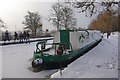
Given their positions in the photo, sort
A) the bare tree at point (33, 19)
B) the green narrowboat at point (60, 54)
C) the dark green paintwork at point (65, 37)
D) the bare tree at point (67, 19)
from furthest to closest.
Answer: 1. the bare tree at point (33, 19)
2. the bare tree at point (67, 19)
3. the dark green paintwork at point (65, 37)
4. the green narrowboat at point (60, 54)

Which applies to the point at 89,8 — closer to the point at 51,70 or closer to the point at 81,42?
the point at 81,42

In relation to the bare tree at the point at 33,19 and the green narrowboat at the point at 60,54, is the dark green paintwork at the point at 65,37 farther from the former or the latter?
the bare tree at the point at 33,19

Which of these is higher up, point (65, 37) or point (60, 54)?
point (65, 37)

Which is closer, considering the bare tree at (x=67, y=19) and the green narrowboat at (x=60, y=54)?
the green narrowboat at (x=60, y=54)

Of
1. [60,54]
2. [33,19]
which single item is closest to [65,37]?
[60,54]

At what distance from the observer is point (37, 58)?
6.41m

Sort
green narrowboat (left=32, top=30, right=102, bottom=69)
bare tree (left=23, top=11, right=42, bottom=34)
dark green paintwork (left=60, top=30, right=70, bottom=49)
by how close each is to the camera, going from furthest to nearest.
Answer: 1. bare tree (left=23, top=11, right=42, bottom=34)
2. dark green paintwork (left=60, top=30, right=70, bottom=49)
3. green narrowboat (left=32, top=30, right=102, bottom=69)

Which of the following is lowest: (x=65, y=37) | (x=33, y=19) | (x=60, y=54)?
(x=60, y=54)


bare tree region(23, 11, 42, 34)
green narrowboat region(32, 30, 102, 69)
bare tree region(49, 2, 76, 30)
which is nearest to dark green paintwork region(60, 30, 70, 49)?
green narrowboat region(32, 30, 102, 69)

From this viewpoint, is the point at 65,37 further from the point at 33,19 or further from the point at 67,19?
the point at 33,19

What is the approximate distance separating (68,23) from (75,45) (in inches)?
1187

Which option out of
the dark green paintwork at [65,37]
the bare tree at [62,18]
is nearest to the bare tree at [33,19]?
the bare tree at [62,18]

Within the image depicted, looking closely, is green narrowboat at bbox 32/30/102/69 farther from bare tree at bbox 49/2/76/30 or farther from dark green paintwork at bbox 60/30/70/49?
bare tree at bbox 49/2/76/30

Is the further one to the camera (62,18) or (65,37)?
(62,18)
